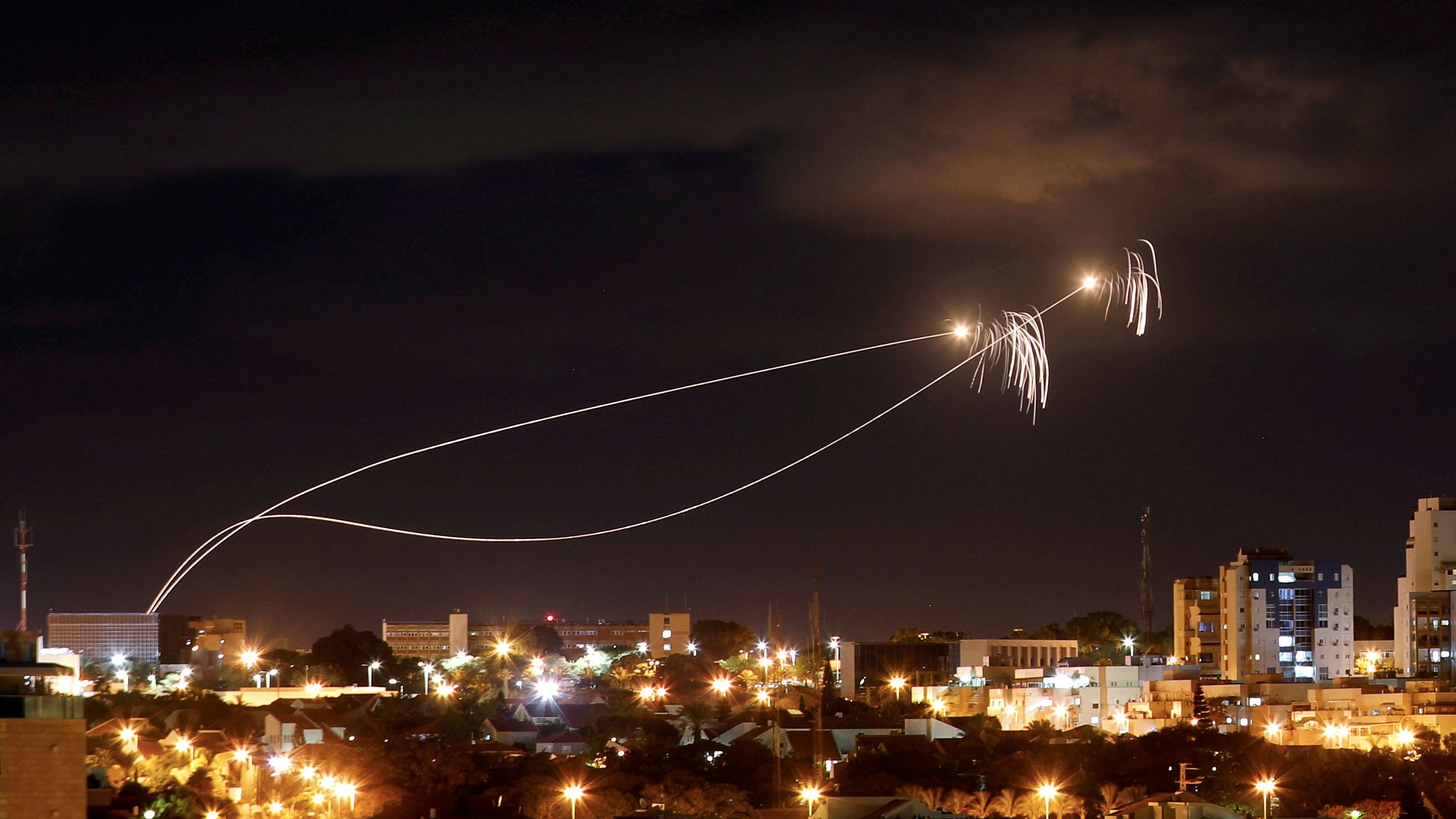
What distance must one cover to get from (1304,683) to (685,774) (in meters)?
30.1

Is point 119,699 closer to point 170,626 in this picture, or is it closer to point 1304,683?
point 170,626

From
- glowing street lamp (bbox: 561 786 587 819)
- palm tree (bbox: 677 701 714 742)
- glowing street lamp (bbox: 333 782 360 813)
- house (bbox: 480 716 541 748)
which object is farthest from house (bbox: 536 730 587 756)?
glowing street lamp (bbox: 561 786 587 819)

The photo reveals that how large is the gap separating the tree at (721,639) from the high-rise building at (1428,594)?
24193mm

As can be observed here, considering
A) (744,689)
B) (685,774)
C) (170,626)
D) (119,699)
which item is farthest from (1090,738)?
(170,626)

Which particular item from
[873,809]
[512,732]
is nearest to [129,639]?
[512,732]

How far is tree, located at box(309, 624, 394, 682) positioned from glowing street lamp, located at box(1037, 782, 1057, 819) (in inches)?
1365

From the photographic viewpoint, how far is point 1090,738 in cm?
4962

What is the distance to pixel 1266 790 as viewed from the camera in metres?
39.2

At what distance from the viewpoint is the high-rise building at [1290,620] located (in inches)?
2854

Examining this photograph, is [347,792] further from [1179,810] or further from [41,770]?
[41,770]

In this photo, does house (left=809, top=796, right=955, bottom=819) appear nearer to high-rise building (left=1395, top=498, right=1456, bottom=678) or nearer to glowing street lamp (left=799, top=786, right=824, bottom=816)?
glowing street lamp (left=799, top=786, right=824, bottom=816)

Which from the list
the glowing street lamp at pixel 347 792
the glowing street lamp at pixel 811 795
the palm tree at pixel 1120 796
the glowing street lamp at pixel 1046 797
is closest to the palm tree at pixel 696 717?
the glowing street lamp at pixel 811 795

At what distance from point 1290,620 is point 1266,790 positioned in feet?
116

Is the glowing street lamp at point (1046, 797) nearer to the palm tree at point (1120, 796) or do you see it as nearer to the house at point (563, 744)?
the palm tree at point (1120, 796)
